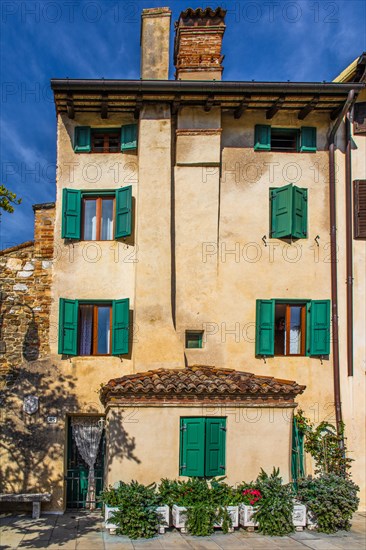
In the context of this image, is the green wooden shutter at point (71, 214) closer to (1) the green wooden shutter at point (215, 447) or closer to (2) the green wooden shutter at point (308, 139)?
(1) the green wooden shutter at point (215, 447)

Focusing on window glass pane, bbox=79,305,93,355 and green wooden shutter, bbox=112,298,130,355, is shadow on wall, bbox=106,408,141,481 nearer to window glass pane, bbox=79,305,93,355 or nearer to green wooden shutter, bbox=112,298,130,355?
green wooden shutter, bbox=112,298,130,355

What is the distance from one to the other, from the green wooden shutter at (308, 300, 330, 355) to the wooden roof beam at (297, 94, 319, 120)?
4864 mm

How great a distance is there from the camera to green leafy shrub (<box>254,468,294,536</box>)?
33.1 feet

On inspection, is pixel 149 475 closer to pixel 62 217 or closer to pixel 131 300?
pixel 131 300

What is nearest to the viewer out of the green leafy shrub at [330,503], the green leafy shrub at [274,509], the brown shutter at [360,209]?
the green leafy shrub at [274,509]

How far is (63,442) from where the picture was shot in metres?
12.5

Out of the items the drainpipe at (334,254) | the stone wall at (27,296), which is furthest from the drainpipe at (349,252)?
the stone wall at (27,296)

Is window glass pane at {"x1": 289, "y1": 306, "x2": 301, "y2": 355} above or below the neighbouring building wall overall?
above

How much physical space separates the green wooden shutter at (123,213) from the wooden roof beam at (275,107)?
411cm

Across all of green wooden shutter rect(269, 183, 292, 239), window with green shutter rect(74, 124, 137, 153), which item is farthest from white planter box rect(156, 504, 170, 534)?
window with green shutter rect(74, 124, 137, 153)

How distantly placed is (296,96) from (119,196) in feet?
16.5

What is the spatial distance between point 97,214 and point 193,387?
5.30m

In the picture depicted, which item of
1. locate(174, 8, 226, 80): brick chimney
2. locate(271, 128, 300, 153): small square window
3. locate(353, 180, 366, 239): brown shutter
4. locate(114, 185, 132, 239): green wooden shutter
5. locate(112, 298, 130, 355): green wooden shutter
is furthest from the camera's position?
locate(174, 8, 226, 80): brick chimney

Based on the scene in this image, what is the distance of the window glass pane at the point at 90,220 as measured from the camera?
1343 centimetres
